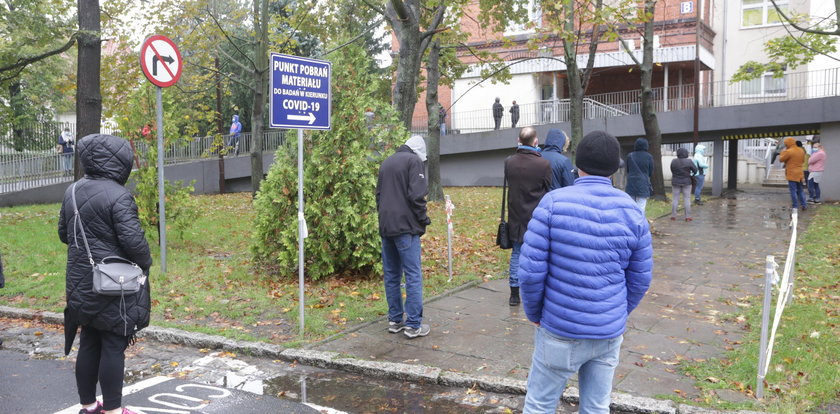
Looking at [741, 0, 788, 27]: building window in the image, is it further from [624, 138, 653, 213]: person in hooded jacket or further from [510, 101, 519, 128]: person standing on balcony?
[624, 138, 653, 213]: person in hooded jacket

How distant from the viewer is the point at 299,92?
19.9 feet

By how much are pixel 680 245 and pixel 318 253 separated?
7.23 metres

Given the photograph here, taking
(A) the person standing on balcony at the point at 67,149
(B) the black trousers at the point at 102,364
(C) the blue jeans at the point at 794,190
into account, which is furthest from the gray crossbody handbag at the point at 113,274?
(A) the person standing on balcony at the point at 67,149

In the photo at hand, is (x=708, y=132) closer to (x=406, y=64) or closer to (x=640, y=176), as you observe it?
(x=640, y=176)

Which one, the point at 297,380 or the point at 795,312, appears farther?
the point at 795,312

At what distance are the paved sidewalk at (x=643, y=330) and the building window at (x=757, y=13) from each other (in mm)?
27961

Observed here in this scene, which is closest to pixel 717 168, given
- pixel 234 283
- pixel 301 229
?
pixel 234 283

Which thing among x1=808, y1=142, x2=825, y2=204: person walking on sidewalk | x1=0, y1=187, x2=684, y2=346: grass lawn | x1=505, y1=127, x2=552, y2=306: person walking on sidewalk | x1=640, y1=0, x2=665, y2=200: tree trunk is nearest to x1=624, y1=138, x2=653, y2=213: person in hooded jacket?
x1=0, y1=187, x2=684, y2=346: grass lawn

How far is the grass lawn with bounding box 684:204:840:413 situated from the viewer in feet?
14.9

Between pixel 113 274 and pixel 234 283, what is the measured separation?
4.54 m

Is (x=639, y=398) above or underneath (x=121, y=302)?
underneath

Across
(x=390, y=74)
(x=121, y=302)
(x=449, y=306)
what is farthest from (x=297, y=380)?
(x=390, y=74)

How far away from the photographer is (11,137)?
22.1 meters

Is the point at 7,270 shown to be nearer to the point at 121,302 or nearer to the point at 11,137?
the point at 121,302
